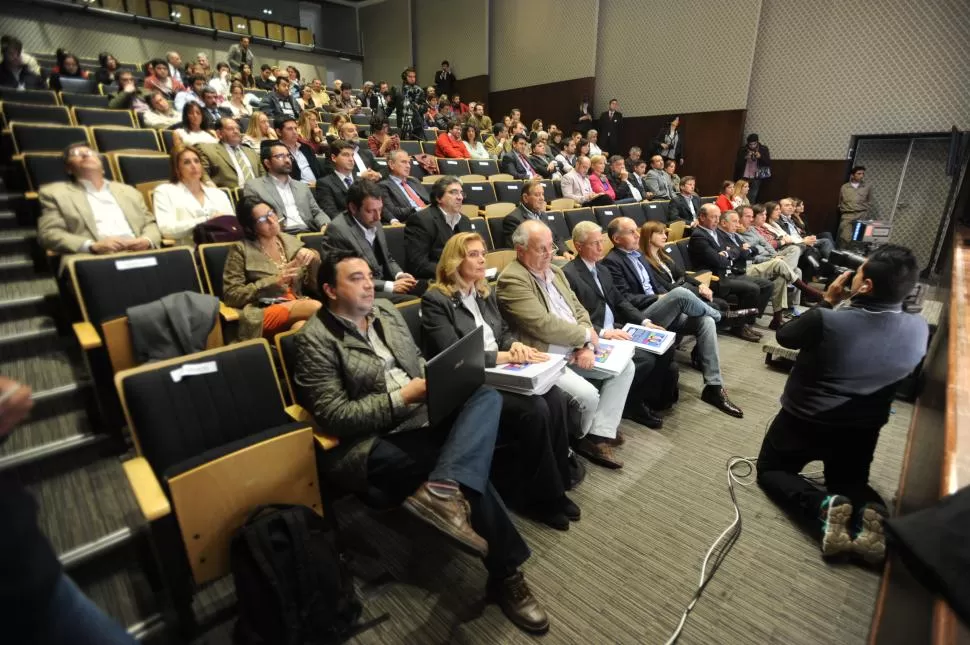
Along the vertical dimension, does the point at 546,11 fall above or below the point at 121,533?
above

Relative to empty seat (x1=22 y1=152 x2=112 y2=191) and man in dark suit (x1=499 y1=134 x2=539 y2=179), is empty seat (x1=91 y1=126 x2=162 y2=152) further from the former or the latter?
man in dark suit (x1=499 y1=134 x2=539 y2=179)

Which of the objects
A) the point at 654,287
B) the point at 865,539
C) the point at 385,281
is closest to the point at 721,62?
the point at 654,287

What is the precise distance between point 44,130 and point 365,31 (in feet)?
35.1

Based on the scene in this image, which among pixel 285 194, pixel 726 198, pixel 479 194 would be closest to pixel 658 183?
pixel 726 198

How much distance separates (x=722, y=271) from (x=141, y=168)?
424 cm

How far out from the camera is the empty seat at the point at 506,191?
4797 millimetres

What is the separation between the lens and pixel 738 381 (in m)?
3.04

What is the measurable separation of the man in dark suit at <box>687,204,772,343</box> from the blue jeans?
3.83 meters

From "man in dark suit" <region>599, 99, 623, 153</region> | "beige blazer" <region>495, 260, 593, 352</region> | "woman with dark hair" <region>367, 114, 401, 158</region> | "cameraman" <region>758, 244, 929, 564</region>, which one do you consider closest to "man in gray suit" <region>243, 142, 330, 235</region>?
"beige blazer" <region>495, 260, 593, 352</region>

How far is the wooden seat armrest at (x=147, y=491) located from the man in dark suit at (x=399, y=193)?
2.48 meters

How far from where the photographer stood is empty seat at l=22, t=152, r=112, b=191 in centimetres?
279

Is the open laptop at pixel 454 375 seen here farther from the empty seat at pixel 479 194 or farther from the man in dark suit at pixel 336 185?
the empty seat at pixel 479 194

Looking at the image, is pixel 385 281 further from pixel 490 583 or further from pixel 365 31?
pixel 365 31

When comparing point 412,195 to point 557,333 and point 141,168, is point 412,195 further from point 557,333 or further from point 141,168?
point 557,333
